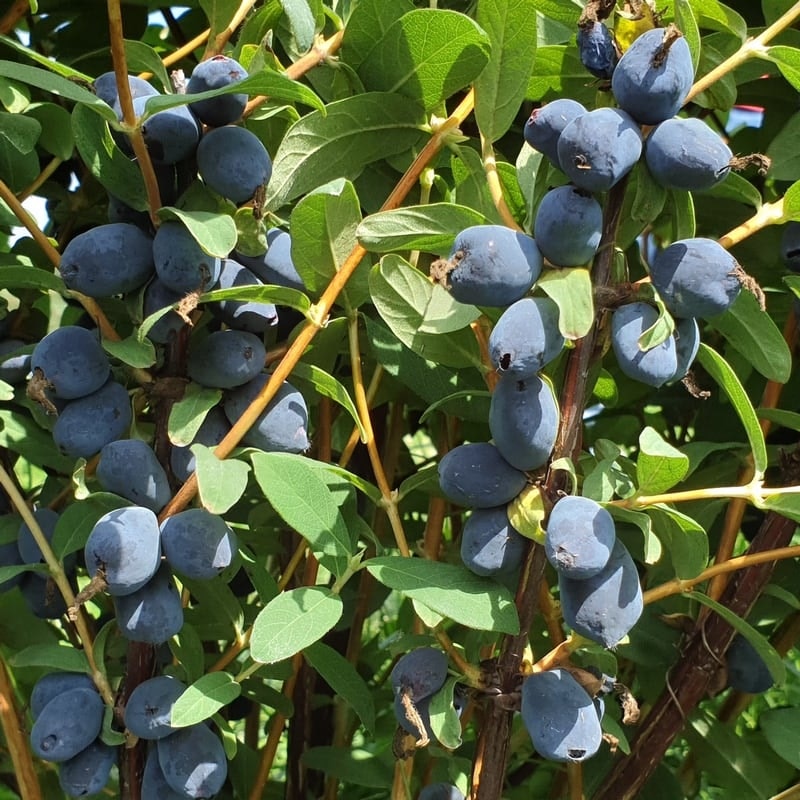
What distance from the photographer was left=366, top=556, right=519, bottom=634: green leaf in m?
0.52

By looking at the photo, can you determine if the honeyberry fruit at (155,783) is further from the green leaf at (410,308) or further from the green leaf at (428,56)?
the green leaf at (428,56)

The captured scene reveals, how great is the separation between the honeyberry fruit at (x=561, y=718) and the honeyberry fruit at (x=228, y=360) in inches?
9.4

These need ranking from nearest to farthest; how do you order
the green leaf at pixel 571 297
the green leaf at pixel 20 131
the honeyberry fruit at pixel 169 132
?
the green leaf at pixel 571 297 < the honeyberry fruit at pixel 169 132 < the green leaf at pixel 20 131

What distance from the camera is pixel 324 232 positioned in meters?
0.60

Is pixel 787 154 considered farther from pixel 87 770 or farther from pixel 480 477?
pixel 87 770

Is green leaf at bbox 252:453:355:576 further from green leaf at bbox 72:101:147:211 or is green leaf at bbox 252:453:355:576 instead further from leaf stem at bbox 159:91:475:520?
green leaf at bbox 72:101:147:211

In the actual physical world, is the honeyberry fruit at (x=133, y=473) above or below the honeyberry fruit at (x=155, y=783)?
above

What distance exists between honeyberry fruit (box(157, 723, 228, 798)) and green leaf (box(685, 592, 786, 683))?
31 cm

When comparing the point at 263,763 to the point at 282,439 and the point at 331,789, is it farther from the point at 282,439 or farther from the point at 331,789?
the point at 282,439

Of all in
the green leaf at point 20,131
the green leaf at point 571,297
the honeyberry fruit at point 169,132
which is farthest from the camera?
the green leaf at point 20,131

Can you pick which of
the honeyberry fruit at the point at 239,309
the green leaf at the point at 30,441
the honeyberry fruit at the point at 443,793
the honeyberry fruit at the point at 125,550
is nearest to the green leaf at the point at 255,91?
the honeyberry fruit at the point at 239,309

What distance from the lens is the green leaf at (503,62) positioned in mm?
574

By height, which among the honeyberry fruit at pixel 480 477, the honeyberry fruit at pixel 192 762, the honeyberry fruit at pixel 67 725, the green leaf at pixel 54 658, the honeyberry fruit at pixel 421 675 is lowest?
the honeyberry fruit at pixel 192 762

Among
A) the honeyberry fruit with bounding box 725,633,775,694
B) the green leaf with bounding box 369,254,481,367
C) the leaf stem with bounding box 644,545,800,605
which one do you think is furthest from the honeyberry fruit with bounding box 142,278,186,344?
the honeyberry fruit with bounding box 725,633,775,694
